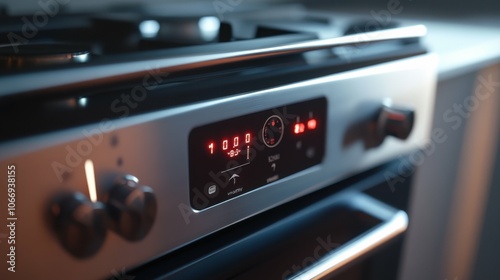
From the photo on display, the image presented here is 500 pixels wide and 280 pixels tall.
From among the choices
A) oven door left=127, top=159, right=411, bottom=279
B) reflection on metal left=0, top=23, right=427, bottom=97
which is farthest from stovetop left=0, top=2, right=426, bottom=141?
oven door left=127, top=159, right=411, bottom=279

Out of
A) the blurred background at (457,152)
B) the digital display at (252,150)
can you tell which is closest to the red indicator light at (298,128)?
the digital display at (252,150)

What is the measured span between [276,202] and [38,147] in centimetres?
27

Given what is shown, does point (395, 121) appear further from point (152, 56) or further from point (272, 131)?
point (152, 56)

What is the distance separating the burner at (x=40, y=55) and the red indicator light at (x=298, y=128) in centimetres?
22

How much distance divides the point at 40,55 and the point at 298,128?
26cm

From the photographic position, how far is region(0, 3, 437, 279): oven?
35 cm

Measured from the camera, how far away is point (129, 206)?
0.38 metres

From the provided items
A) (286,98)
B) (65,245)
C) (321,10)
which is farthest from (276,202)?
(321,10)

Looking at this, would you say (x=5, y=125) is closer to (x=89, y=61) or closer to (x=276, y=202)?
(x=89, y=61)

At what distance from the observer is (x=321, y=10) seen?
1.04 meters

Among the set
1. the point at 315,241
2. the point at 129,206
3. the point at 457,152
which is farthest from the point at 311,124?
the point at 457,152

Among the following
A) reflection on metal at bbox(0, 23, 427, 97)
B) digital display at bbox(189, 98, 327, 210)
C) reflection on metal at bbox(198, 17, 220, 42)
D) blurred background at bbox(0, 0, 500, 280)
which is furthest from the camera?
blurred background at bbox(0, 0, 500, 280)

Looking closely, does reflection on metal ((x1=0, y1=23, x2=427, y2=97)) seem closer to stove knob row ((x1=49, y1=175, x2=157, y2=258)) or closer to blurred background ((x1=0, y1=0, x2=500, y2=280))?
stove knob row ((x1=49, y1=175, x2=157, y2=258))

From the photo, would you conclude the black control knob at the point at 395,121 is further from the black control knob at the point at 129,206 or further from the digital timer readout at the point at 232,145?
the black control knob at the point at 129,206
